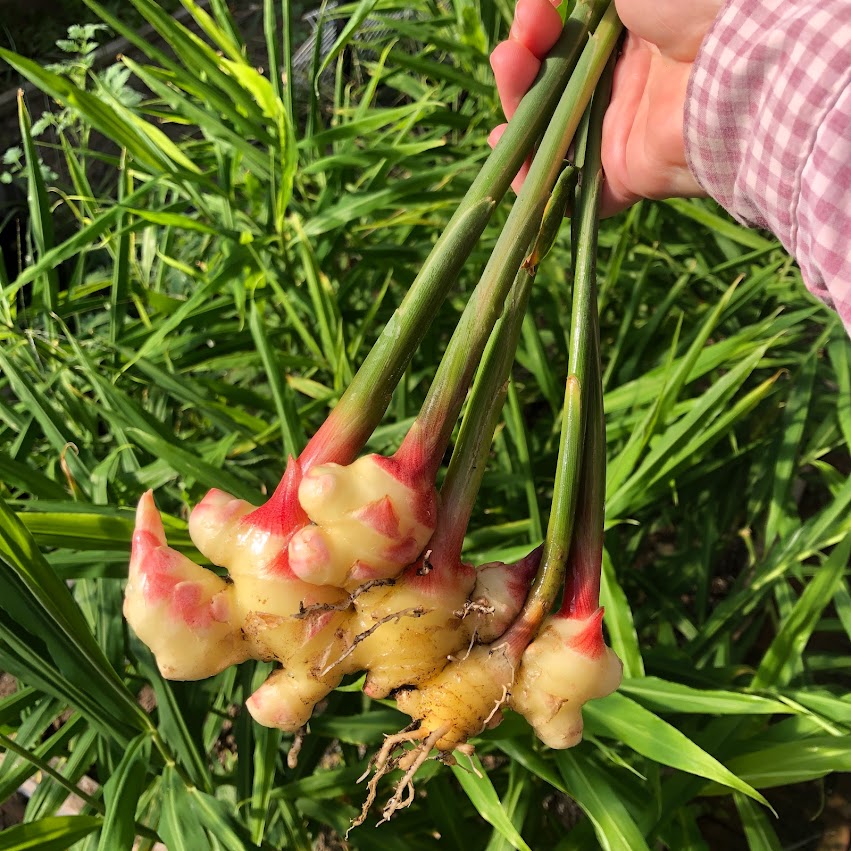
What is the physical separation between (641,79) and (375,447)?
52 cm

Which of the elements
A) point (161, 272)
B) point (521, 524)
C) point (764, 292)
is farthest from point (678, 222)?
point (161, 272)

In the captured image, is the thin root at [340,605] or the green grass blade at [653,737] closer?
the thin root at [340,605]

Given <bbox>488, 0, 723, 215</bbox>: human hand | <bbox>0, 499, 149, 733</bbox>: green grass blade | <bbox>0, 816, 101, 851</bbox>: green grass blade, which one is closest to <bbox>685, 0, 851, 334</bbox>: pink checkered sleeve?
<bbox>488, 0, 723, 215</bbox>: human hand

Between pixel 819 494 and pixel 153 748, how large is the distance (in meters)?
1.11

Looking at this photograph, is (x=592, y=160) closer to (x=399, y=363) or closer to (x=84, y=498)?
(x=399, y=363)

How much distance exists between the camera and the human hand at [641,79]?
1.91 ft

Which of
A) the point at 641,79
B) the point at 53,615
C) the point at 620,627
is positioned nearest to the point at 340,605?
the point at 53,615

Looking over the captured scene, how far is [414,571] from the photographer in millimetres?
398

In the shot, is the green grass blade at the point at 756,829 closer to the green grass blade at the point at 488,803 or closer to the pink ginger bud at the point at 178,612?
the green grass blade at the point at 488,803

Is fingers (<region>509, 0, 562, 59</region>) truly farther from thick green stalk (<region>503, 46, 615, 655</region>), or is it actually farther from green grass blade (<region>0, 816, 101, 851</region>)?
green grass blade (<region>0, 816, 101, 851</region>)

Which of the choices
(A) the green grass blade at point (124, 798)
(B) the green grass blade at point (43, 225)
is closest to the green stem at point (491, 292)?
(A) the green grass blade at point (124, 798)

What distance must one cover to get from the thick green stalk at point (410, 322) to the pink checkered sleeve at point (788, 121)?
0.16 meters

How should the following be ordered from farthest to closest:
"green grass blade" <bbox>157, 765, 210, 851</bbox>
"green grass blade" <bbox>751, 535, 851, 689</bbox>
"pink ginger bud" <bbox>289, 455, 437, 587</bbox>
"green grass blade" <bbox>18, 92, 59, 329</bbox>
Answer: "green grass blade" <bbox>18, 92, 59, 329</bbox> < "green grass blade" <bbox>751, 535, 851, 689</bbox> < "green grass blade" <bbox>157, 765, 210, 851</bbox> < "pink ginger bud" <bbox>289, 455, 437, 587</bbox>

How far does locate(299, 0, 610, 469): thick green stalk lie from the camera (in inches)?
15.6
